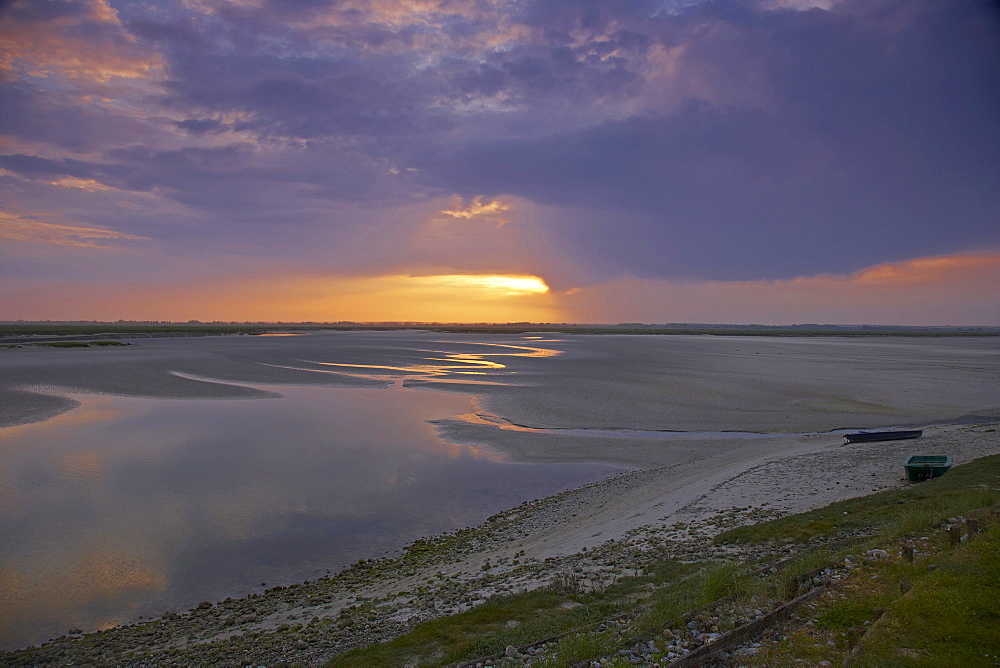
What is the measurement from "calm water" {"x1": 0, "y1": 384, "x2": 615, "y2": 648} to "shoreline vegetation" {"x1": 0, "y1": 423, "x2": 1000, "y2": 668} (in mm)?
1078

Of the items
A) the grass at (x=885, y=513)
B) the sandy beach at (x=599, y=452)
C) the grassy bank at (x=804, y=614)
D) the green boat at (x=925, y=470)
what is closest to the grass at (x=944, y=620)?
the grassy bank at (x=804, y=614)

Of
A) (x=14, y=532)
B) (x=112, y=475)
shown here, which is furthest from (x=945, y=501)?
(x=112, y=475)

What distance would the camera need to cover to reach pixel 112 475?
1702 cm

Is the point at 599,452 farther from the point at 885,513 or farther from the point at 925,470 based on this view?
the point at 885,513

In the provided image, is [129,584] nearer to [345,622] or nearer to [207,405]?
[345,622]

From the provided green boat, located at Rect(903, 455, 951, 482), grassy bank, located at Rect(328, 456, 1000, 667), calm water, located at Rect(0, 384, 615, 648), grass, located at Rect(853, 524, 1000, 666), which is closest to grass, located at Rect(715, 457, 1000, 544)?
grassy bank, located at Rect(328, 456, 1000, 667)

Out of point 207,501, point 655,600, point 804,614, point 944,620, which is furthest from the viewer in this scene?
point 207,501

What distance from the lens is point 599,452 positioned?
20188 mm

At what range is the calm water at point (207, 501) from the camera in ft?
33.5

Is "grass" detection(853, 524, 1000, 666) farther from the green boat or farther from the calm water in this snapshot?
the calm water

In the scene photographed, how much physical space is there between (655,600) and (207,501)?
12732 millimetres

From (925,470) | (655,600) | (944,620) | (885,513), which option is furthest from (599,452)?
(944,620)

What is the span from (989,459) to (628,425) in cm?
1292

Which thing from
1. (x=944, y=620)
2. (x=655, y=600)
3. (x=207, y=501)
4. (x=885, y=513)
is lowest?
(x=207, y=501)
